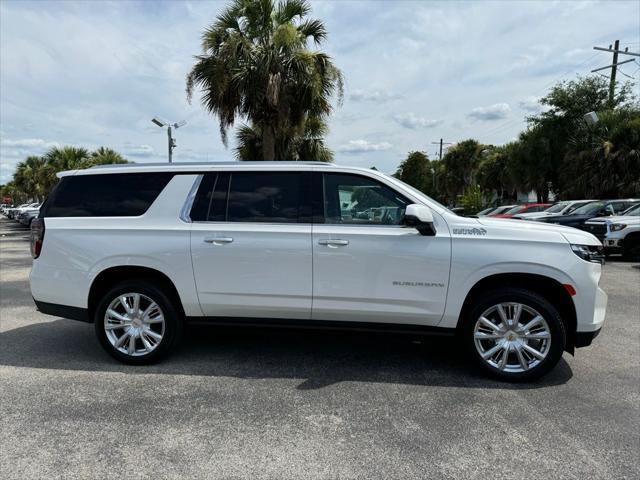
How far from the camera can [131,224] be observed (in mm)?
4406

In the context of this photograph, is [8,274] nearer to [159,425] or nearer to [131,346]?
[131,346]

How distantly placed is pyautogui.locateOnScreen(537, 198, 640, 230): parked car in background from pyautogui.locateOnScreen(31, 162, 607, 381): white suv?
34.8 feet

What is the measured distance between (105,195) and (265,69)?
10.3 meters

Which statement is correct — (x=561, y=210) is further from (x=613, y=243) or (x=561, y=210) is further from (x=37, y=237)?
(x=37, y=237)

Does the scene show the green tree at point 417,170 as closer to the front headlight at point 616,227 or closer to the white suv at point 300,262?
the front headlight at point 616,227

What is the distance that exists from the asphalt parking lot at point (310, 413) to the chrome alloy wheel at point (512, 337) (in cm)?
22

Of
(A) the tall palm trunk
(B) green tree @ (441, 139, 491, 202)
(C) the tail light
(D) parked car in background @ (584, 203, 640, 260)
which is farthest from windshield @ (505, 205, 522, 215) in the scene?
(B) green tree @ (441, 139, 491, 202)

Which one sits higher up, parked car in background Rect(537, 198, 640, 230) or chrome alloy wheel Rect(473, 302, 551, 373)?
parked car in background Rect(537, 198, 640, 230)

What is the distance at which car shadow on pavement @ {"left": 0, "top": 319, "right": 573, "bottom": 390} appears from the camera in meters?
4.19

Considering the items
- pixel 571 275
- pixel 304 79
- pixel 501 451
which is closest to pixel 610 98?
pixel 304 79

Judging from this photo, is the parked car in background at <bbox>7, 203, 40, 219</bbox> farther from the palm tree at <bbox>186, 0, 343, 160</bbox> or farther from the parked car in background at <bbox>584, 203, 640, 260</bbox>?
the parked car in background at <bbox>584, 203, 640, 260</bbox>

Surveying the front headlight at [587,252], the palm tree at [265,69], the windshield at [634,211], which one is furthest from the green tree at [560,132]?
the front headlight at [587,252]

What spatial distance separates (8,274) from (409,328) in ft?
30.8

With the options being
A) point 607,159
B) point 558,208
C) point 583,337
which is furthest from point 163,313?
point 607,159
